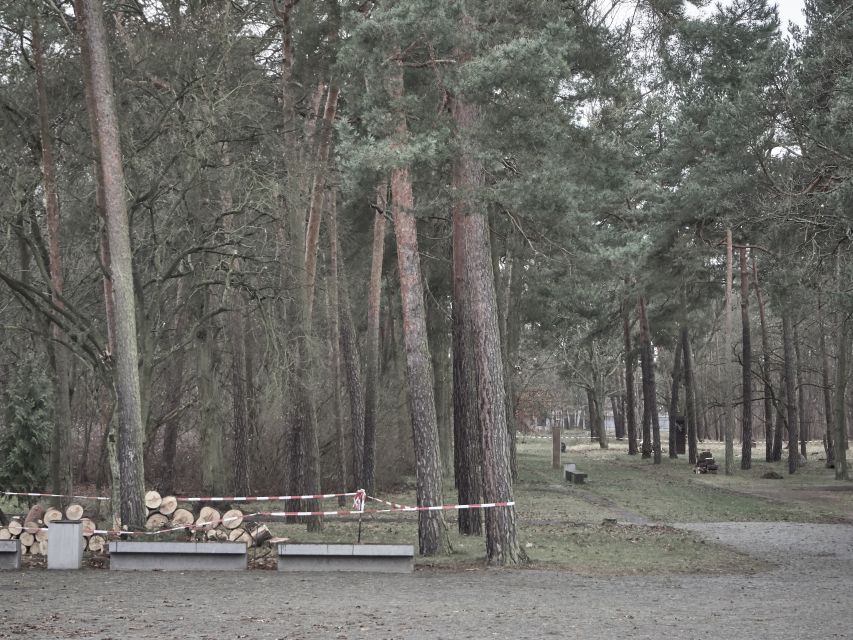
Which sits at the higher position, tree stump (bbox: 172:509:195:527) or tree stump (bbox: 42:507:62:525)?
tree stump (bbox: 42:507:62:525)

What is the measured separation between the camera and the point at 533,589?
1154 cm

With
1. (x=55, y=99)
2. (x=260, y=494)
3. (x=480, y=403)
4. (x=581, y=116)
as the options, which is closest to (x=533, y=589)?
(x=480, y=403)

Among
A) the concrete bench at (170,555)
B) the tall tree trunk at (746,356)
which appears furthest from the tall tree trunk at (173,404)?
the tall tree trunk at (746,356)

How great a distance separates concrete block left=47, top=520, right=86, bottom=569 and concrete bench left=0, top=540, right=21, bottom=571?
380 mm

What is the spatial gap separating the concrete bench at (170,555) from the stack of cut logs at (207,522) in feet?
2.73

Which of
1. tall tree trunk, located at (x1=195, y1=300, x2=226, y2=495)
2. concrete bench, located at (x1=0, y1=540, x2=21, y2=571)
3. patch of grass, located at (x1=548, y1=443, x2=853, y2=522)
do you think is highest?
tall tree trunk, located at (x1=195, y1=300, x2=226, y2=495)

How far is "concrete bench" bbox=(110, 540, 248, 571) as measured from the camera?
1320cm

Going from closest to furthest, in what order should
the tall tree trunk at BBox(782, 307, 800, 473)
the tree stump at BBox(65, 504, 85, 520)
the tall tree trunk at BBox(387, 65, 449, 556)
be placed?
the tree stump at BBox(65, 504, 85, 520)
the tall tree trunk at BBox(387, 65, 449, 556)
the tall tree trunk at BBox(782, 307, 800, 473)

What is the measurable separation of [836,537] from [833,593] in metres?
6.99

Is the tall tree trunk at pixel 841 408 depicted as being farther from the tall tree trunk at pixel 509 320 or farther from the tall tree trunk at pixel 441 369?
the tall tree trunk at pixel 441 369

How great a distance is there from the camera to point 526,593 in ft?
36.8

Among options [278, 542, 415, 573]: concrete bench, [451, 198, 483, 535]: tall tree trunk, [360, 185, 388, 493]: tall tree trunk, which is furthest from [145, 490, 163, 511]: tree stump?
[360, 185, 388, 493]: tall tree trunk

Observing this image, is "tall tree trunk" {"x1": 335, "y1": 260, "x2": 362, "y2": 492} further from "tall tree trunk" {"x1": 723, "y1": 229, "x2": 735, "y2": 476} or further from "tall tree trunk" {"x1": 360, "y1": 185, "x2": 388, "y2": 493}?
"tall tree trunk" {"x1": 723, "y1": 229, "x2": 735, "y2": 476}

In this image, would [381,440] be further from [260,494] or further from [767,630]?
[767,630]
